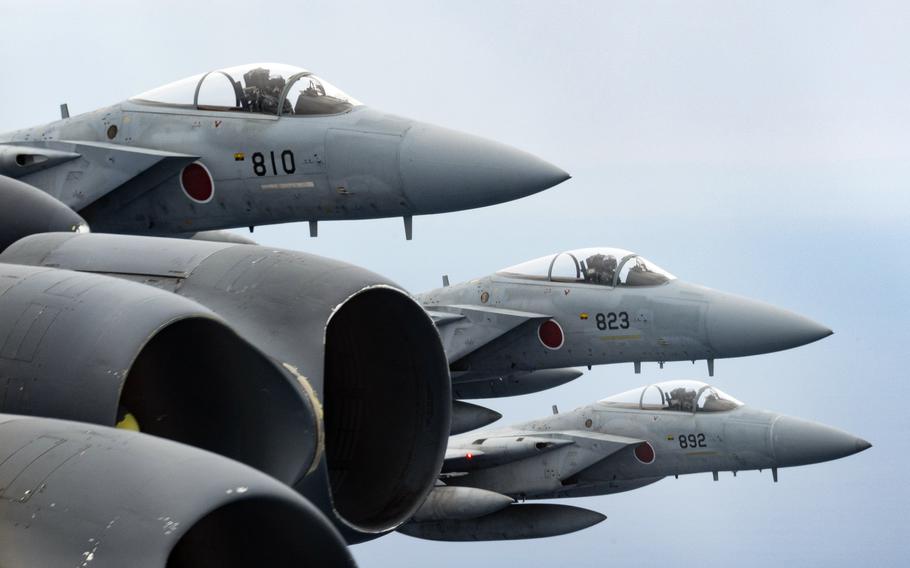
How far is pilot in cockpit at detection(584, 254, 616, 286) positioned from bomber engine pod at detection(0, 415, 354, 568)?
59.4ft

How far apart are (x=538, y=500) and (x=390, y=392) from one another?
2011 centimetres

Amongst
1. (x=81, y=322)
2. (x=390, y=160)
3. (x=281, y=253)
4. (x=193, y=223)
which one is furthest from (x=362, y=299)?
(x=193, y=223)

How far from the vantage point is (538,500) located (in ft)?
85.7

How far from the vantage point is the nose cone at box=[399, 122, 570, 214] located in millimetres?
10961

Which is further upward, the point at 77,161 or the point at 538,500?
the point at 77,161

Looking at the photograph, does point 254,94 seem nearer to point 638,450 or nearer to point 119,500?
point 119,500

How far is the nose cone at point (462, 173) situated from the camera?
1096cm

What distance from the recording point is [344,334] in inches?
253

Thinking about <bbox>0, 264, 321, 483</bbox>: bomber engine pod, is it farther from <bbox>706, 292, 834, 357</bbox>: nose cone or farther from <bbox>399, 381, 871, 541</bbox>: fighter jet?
<bbox>399, 381, 871, 541</bbox>: fighter jet

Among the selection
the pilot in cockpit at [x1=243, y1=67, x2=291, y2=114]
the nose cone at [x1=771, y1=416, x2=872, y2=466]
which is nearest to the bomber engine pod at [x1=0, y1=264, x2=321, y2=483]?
the pilot in cockpit at [x1=243, y1=67, x2=291, y2=114]

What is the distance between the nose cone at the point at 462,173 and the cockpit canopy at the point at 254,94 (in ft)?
3.40

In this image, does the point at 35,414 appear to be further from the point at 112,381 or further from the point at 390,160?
the point at 390,160

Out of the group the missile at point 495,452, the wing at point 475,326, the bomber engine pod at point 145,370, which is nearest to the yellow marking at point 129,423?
the bomber engine pod at point 145,370

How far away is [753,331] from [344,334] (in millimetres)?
15020
